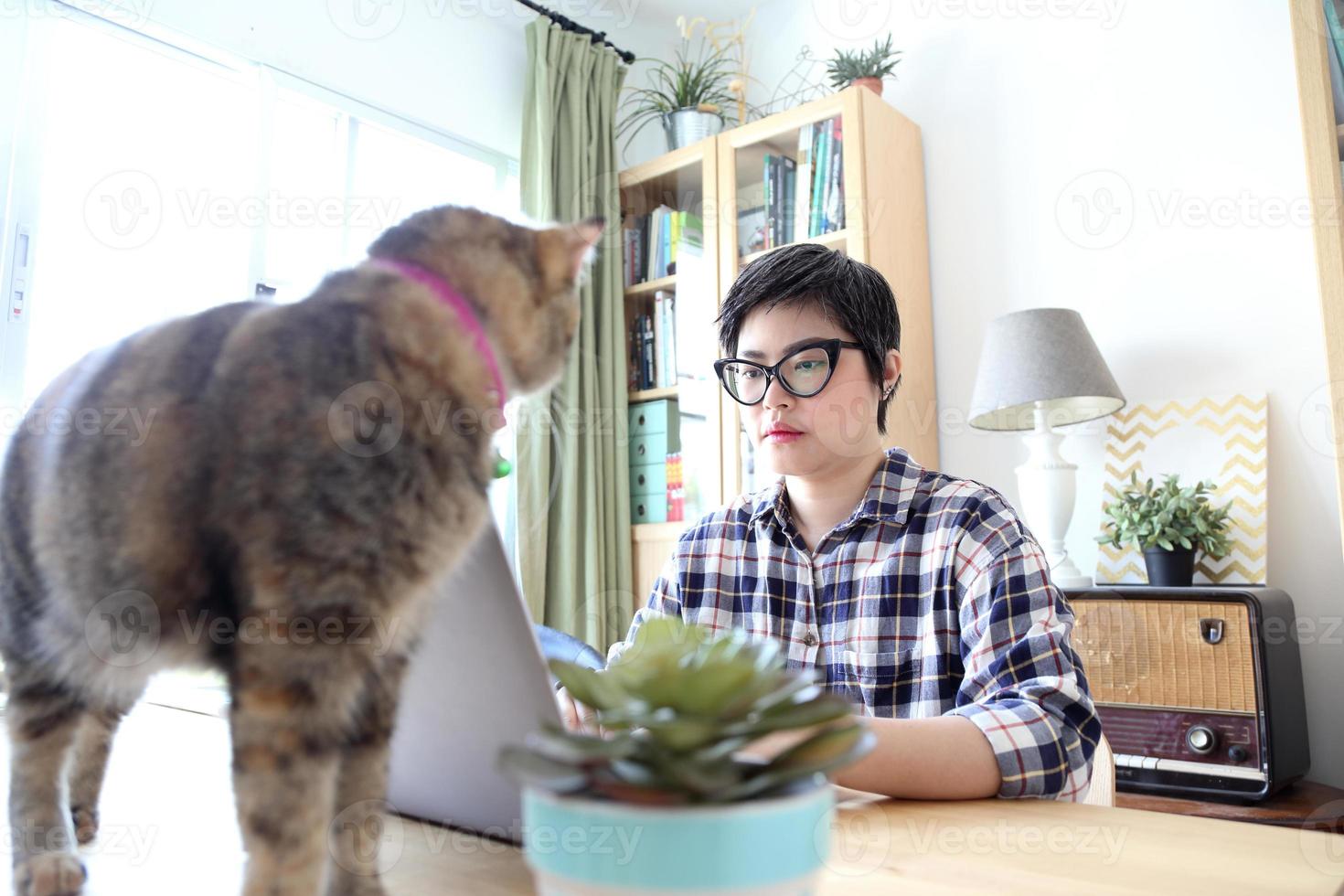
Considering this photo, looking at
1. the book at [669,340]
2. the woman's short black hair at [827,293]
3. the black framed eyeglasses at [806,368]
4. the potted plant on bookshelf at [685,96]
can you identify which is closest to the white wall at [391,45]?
the potted plant on bookshelf at [685,96]

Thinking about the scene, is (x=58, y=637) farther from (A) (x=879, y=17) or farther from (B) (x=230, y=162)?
(A) (x=879, y=17)

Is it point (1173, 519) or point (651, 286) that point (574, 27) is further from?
point (1173, 519)

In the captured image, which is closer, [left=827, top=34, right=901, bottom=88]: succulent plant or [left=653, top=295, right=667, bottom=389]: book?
[left=827, top=34, right=901, bottom=88]: succulent plant

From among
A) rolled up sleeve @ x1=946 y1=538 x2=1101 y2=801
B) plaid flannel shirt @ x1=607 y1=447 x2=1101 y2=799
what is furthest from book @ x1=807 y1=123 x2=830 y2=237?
rolled up sleeve @ x1=946 y1=538 x2=1101 y2=801

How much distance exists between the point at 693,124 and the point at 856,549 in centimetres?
196

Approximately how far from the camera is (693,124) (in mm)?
2713

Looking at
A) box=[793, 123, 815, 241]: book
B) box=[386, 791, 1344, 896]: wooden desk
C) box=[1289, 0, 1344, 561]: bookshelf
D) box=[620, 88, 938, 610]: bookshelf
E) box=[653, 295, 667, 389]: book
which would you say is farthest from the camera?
box=[653, 295, 667, 389]: book

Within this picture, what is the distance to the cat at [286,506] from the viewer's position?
26cm

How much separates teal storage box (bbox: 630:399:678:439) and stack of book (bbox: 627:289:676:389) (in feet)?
0.21

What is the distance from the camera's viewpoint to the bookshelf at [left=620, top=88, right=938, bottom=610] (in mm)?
2305

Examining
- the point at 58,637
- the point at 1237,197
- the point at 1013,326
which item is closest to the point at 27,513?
the point at 58,637

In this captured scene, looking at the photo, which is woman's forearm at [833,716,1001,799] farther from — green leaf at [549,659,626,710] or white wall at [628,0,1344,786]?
white wall at [628,0,1344,786]

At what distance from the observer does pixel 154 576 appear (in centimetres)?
28

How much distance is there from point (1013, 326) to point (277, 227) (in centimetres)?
172
